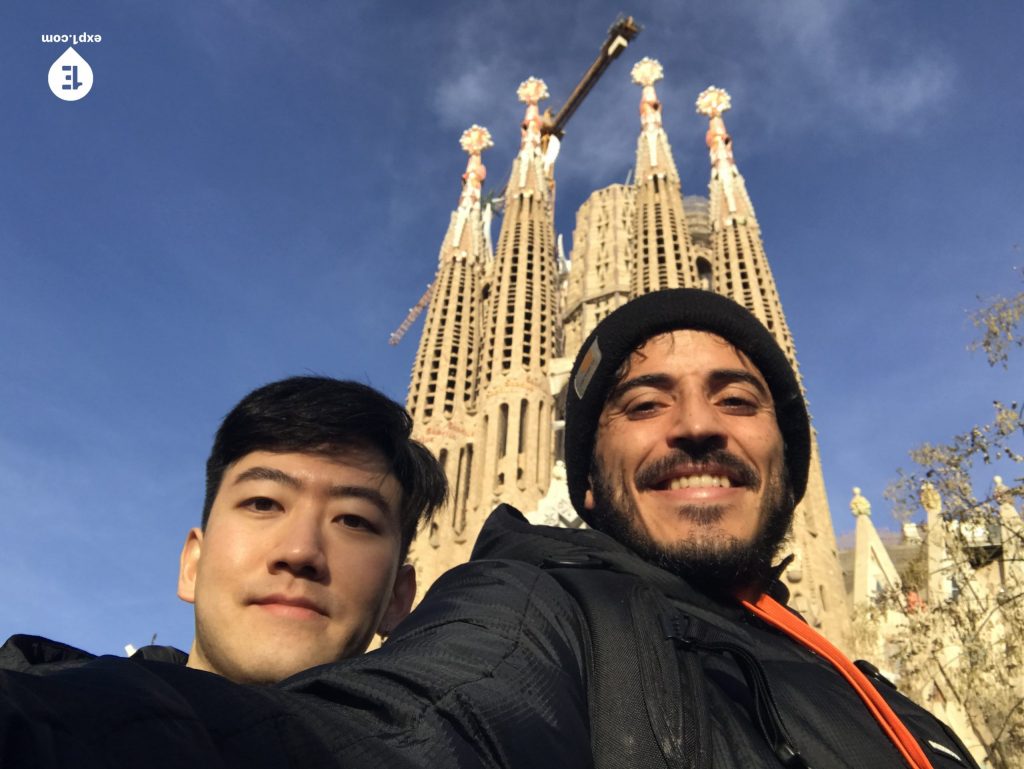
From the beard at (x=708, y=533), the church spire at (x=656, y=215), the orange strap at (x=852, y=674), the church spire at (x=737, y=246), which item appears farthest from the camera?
the church spire at (x=656, y=215)

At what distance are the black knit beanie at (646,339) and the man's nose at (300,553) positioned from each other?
2.70 feet

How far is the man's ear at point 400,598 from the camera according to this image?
2.50 metres

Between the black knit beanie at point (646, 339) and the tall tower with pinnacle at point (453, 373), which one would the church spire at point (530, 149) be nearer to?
the tall tower with pinnacle at point (453, 373)

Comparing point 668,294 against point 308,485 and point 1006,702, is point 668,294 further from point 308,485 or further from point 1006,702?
point 1006,702

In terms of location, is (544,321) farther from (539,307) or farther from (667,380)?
(667,380)

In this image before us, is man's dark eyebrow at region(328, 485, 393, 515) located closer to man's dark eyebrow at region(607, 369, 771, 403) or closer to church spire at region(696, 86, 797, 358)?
man's dark eyebrow at region(607, 369, 771, 403)

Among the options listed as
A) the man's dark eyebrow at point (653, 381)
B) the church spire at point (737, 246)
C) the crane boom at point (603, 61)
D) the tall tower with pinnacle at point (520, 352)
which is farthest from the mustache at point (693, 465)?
the crane boom at point (603, 61)

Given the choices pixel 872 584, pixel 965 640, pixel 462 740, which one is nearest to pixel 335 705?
pixel 462 740

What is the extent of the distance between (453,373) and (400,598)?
26.2 meters

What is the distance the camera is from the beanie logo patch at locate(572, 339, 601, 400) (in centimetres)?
241

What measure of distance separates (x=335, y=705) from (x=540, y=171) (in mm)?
35080

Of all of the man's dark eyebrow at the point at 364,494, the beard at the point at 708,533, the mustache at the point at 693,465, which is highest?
the man's dark eyebrow at the point at 364,494

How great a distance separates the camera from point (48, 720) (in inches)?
23.4

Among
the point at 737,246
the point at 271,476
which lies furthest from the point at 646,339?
the point at 737,246
